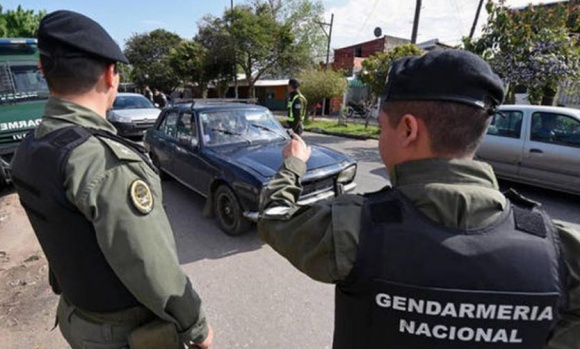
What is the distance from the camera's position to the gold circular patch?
1.27 meters

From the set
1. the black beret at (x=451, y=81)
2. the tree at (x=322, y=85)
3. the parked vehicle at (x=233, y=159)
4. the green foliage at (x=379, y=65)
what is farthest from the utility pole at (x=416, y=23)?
the black beret at (x=451, y=81)

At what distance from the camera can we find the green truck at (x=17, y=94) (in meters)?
5.78

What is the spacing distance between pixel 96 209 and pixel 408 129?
3.36 ft

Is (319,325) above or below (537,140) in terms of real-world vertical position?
below

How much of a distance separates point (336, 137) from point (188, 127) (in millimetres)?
9715

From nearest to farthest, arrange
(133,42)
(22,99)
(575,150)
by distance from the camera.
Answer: (575,150) → (22,99) → (133,42)

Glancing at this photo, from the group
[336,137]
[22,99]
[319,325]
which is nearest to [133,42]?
[336,137]

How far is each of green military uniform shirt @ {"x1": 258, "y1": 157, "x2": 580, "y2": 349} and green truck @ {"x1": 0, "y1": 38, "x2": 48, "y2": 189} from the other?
631cm

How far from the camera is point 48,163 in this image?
1234 millimetres

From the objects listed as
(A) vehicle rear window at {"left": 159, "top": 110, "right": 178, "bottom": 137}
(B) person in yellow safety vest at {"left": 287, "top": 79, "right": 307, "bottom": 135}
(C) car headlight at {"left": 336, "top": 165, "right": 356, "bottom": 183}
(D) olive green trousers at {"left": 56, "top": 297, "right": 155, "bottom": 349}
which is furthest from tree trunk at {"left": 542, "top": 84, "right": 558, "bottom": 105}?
(D) olive green trousers at {"left": 56, "top": 297, "right": 155, "bottom": 349}

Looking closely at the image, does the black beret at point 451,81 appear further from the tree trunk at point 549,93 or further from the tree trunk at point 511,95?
the tree trunk at point 511,95

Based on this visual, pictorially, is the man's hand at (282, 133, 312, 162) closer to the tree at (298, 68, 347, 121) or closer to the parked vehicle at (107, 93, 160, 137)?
the parked vehicle at (107, 93, 160, 137)

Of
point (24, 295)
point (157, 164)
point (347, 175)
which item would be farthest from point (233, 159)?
point (157, 164)

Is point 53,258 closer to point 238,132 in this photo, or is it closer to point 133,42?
point 238,132
